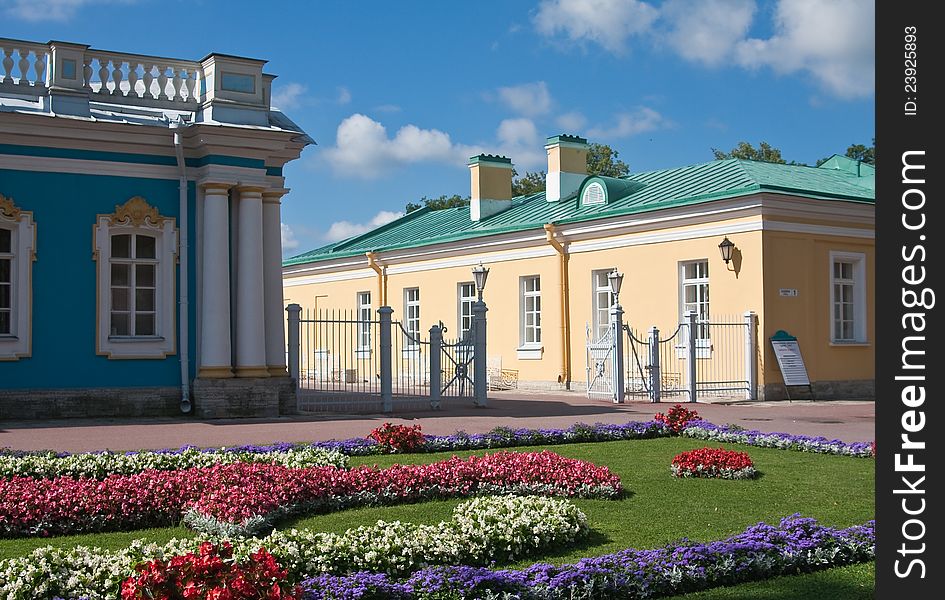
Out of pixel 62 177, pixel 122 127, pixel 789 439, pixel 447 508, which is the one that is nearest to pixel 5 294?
pixel 62 177

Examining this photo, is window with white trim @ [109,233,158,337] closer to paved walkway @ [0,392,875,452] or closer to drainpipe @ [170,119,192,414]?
drainpipe @ [170,119,192,414]

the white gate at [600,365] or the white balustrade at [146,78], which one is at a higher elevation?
the white balustrade at [146,78]

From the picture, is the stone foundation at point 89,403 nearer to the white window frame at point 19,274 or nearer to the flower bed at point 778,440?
the white window frame at point 19,274

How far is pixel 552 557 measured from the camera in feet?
22.9

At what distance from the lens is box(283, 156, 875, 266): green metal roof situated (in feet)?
71.8

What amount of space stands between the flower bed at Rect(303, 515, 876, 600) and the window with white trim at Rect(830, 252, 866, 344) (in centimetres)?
1599

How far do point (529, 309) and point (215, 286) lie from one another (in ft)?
37.8

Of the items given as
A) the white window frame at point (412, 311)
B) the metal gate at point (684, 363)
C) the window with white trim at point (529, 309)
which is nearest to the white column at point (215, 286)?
the metal gate at point (684, 363)

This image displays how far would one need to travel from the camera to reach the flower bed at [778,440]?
39.0 ft

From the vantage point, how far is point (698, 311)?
22.2m

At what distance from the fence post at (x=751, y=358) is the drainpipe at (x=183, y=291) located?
10493 millimetres

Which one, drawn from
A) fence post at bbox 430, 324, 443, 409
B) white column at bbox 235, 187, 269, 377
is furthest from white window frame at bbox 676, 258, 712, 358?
white column at bbox 235, 187, 269, 377

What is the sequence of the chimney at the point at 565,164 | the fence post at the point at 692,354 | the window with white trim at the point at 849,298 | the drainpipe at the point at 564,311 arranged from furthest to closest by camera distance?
the chimney at the point at 565,164 < the drainpipe at the point at 564,311 < the window with white trim at the point at 849,298 < the fence post at the point at 692,354

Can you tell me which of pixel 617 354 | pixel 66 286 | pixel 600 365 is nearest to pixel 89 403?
pixel 66 286
